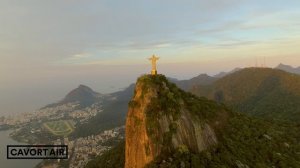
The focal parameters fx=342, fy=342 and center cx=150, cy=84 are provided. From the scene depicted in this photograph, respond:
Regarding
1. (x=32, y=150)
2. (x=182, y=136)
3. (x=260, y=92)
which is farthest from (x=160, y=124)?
(x=260, y=92)

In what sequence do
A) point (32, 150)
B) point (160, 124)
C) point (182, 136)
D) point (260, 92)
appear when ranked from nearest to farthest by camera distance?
point (160, 124), point (182, 136), point (32, 150), point (260, 92)

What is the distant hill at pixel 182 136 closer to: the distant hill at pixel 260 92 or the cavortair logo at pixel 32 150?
the cavortair logo at pixel 32 150

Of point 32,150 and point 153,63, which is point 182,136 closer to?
point 153,63

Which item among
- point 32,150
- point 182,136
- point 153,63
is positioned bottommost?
point 32,150

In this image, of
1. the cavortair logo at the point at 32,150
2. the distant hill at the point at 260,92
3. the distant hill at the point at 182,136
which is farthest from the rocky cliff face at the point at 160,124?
the distant hill at the point at 260,92

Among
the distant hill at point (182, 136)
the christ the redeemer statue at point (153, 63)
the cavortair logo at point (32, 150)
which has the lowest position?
the cavortair logo at point (32, 150)

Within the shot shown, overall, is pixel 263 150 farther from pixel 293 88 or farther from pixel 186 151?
pixel 293 88

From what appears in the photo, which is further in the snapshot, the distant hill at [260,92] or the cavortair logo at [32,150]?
the distant hill at [260,92]

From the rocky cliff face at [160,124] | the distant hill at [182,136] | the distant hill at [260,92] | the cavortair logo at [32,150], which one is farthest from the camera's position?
the distant hill at [260,92]
